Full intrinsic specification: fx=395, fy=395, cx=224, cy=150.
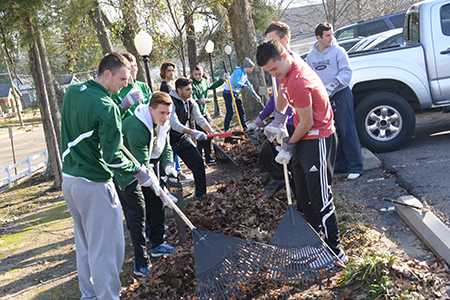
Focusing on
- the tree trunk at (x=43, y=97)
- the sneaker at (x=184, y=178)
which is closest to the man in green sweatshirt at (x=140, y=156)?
the sneaker at (x=184, y=178)

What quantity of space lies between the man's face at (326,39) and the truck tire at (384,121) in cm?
142

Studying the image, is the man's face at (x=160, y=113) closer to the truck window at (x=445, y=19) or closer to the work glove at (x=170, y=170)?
the work glove at (x=170, y=170)

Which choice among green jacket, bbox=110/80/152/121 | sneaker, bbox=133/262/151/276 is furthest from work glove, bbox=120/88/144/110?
sneaker, bbox=133/262/151/276

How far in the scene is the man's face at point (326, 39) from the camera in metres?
5.26

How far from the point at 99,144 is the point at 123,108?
1744mm

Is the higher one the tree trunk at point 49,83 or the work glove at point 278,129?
the tree trunk at point 49,83

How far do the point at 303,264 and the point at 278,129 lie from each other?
1354 mm

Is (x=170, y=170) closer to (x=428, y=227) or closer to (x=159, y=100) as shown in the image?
(x=159, y=100)

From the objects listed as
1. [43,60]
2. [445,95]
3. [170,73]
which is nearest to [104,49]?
[43,60]

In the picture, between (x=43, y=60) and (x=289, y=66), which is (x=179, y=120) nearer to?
(x=289, y=66)

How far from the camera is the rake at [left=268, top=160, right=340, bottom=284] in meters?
3.23

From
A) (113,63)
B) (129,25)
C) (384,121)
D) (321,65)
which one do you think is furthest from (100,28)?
(113,63)

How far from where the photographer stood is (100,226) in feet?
10.7

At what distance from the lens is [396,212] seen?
4391 mm
